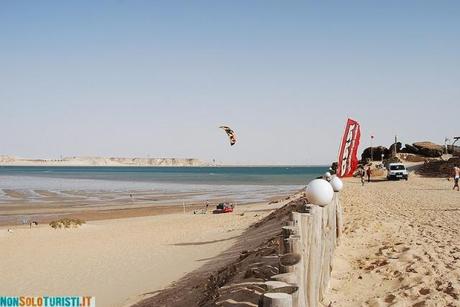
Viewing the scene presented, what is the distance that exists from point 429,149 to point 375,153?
10.8m

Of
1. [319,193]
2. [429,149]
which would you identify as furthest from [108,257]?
[429,149]

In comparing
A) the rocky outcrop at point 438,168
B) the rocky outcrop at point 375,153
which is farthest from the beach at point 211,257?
the rocky outcrop at point 375,153

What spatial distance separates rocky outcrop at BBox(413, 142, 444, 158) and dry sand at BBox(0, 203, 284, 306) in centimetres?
4177

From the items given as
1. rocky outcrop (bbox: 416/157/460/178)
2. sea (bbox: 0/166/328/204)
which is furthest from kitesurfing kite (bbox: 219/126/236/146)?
rocky outcrop (bbox: 416/157/460/178)

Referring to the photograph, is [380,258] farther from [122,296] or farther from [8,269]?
[8,269]

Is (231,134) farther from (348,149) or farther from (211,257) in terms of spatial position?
(211,257)

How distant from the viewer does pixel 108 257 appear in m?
13.0

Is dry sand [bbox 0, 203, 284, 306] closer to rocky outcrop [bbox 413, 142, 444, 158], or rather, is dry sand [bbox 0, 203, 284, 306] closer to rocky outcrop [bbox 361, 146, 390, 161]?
rocky outcrop [bbox 413, 142, 444, 158]

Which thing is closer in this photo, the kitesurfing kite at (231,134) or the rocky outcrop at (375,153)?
the kitesurfing kite at (231,134)

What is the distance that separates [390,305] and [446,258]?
235 cm

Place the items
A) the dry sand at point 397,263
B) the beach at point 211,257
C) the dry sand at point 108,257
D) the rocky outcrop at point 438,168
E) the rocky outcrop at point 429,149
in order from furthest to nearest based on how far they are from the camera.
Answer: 1. the rocky outcrop at point 429,149
2. the rocky outcrop at point 438,168
3. the dry sand at point 108,257
4. the beach at point 211,257
5. the dry sand at point 397,263

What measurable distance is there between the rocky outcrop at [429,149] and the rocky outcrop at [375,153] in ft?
16.7

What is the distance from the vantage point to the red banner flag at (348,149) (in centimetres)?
1574

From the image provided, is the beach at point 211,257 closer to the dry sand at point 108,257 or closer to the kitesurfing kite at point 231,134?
the dry sand at point 108,257
